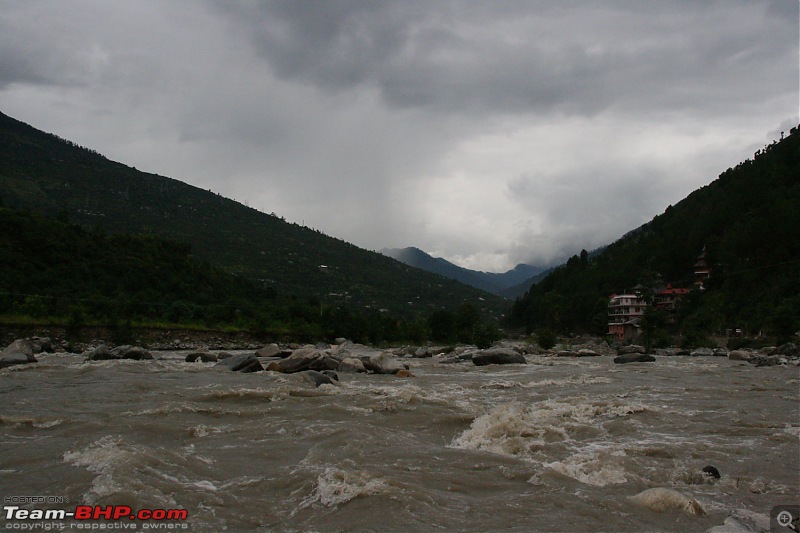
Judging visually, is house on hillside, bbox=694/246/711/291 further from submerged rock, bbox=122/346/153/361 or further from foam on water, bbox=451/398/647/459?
foam on water, bbox=451/398/647/459

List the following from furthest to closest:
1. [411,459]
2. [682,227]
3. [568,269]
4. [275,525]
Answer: [568,269], [682,227], [411,459], [275,525]

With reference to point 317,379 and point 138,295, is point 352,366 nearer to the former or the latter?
point 317,379

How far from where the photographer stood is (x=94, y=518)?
4352mm

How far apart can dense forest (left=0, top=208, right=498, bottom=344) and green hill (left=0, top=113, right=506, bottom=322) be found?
17471 mm

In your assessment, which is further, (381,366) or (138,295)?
(138,295)

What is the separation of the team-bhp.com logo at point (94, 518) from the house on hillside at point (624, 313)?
224 ft

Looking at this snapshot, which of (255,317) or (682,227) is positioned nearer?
(255,317)

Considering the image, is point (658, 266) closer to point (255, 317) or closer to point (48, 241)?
point (255, 317)

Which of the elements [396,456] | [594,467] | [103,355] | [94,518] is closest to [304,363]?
[103,355]

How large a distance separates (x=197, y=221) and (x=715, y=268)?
7714 cm

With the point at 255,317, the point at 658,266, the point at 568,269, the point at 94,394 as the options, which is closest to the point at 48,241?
the point at 255,317

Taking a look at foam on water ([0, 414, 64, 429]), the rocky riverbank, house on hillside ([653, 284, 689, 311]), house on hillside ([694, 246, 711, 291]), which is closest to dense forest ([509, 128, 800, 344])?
house on hillside ([694, 246, 711, 291])

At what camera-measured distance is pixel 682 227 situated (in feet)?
243

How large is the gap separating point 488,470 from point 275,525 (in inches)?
104
